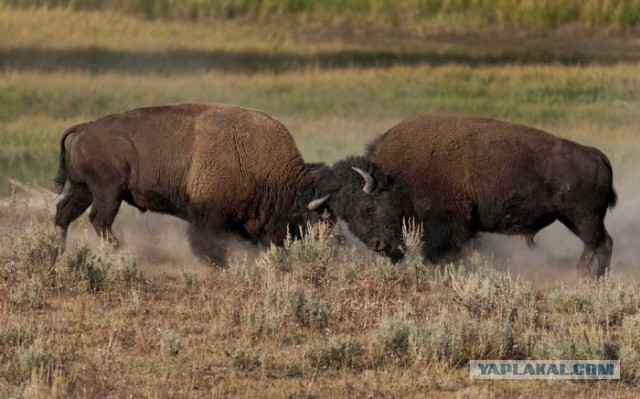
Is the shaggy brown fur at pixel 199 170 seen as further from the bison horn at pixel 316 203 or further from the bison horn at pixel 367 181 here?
the bison horn at pixel 367 181

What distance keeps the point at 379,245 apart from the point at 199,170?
1.74 metres

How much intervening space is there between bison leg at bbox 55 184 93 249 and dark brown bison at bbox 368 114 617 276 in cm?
274

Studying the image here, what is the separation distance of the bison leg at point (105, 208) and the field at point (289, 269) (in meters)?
0.45

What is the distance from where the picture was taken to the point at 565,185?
11.8 metres

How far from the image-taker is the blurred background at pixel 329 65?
836 inches

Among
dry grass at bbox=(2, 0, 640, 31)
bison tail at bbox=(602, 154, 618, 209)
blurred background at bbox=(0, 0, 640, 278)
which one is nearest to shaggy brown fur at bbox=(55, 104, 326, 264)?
bison tail at bbox=(602, 154, 618, 209)

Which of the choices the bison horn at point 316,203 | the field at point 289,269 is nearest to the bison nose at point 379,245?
the field at point 289,269

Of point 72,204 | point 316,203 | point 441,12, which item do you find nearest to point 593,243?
point 316,203

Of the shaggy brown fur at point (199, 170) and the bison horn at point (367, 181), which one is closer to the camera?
the bison horn at point (367, 181)

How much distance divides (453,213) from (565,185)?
101cm

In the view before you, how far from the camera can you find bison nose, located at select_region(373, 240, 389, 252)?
1175 centimetres

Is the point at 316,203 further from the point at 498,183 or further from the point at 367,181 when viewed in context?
the point at 498,183

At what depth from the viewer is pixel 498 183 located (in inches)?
468

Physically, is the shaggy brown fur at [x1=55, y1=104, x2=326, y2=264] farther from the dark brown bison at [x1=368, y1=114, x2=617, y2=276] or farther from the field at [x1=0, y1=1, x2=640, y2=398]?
the dark brown bison at [x1=368, y1=114, x2=617, y2=276]
